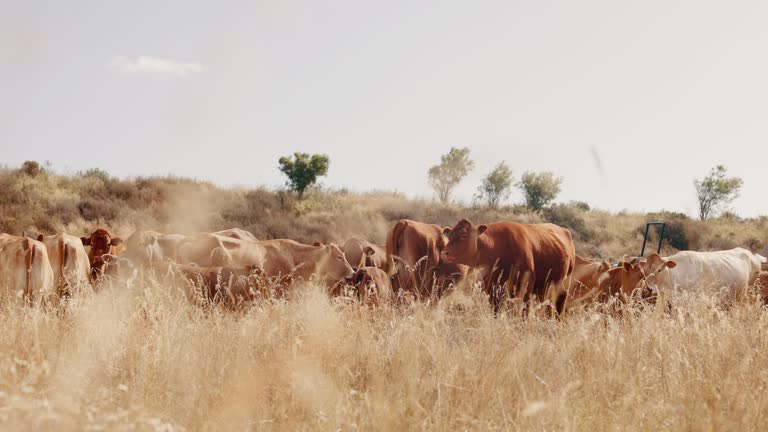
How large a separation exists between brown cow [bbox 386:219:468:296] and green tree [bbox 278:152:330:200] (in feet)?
69.0

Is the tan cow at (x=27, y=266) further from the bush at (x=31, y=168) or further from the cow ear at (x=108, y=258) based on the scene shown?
the bush at (x=31, y=168)

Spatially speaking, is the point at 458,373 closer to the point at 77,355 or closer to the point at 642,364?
the point at 642,364

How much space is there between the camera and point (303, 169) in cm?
3122

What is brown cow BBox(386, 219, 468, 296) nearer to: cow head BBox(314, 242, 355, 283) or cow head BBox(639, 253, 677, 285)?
cow head BBox(314, 242, 355, 283)

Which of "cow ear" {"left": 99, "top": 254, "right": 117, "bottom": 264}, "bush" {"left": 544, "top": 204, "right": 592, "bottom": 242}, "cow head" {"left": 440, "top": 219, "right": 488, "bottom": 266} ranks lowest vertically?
"bush" {"left": 544, "top": 204, "right": 592, "bottom": 242}

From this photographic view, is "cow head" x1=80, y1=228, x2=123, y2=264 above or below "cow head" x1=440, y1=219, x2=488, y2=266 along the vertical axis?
below

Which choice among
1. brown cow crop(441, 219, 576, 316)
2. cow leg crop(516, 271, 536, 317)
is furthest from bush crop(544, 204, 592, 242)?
cow leg crop(516, 271, 536, 317)

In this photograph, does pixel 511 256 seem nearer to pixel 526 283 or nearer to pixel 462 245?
pixel 526 283

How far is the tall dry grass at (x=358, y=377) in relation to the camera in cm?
349

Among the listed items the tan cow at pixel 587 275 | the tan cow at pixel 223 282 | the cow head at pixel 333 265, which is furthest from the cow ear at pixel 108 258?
the tan cow at pixel 587 275

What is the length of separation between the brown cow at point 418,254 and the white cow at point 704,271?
3718mm

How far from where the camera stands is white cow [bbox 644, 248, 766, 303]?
10844 millimetres

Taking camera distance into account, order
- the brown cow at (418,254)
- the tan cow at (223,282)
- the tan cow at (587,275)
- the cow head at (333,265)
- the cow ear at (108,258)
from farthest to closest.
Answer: the tan cow at (587,275) < the brown cow at (418,254) < the cow head at (333,265) < the cow ear at (108,258) < the tan cow at (223,282)

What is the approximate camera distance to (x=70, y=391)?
346 centimetres
